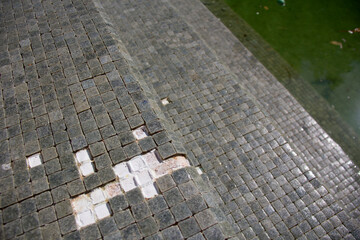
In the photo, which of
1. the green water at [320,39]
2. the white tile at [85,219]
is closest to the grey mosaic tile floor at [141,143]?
the white tile at [85,219]

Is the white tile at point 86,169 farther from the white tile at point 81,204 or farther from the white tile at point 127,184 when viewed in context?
the white tile at point 127,184

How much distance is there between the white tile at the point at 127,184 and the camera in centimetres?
317

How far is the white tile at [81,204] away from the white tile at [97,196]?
5cm

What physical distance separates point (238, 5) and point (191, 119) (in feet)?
22.7

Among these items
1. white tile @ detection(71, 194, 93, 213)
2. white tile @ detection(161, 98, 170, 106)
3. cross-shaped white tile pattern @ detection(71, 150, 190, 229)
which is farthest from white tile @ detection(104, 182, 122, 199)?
white tile @ detection(161, 98, 170, 106)

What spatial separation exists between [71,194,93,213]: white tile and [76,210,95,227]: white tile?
52mm

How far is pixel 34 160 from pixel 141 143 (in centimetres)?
144

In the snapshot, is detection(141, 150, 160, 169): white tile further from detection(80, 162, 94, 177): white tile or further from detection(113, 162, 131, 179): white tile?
detection(80, 162, 94, 177): white tile

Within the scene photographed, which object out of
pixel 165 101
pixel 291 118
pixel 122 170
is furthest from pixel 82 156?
pixel 291 118

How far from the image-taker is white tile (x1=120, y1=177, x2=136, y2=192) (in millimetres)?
3170

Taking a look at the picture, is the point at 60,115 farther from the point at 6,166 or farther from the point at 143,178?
the point at 143,178

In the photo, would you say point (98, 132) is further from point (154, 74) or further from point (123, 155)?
point (154, 74)

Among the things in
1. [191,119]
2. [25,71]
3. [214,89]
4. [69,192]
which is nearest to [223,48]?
[214,89]

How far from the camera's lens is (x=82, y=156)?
3.40 meters
